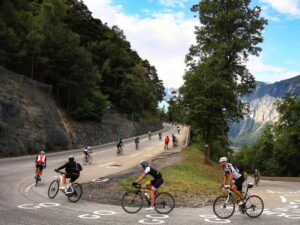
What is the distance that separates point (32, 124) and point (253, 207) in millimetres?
30479

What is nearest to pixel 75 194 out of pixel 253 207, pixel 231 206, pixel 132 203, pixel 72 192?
pixel 72 192

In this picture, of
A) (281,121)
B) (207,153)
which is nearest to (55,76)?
(207,153)

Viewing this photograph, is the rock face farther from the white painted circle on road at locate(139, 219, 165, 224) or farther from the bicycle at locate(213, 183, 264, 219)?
the bicycle at locate(213, 183, 264, 219)

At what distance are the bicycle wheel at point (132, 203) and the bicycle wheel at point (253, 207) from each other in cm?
392

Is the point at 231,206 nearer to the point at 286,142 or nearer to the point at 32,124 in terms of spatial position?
the point at 32,124

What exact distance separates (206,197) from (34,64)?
38234 millimetres

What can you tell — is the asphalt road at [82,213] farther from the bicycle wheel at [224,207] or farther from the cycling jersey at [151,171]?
the cycling jersey at [151,171]

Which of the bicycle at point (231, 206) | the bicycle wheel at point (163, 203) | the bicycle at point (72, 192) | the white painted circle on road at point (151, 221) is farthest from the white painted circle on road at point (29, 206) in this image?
the bicycle at point (231, 206)

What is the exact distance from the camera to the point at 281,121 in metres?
64.2

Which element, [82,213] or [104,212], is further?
[104,212]

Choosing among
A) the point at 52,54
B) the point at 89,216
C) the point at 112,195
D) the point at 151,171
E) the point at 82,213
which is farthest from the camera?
the point at 52,54

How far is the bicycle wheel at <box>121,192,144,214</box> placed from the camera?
569 inches

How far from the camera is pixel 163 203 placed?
14391 millimetres

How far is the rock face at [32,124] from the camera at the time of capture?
3626 cm
